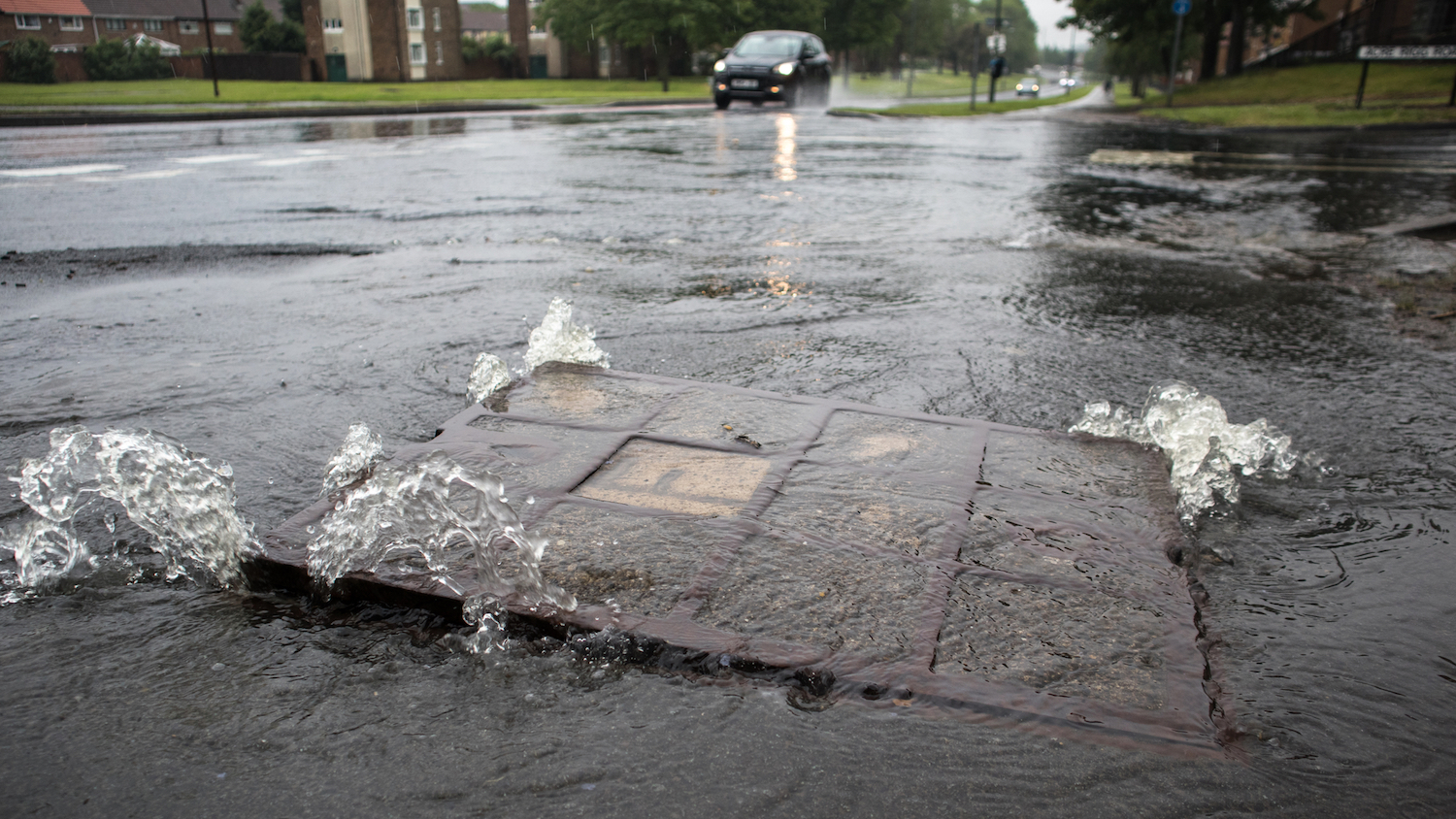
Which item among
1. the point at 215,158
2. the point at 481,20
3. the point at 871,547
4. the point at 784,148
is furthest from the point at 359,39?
the point at 871,547

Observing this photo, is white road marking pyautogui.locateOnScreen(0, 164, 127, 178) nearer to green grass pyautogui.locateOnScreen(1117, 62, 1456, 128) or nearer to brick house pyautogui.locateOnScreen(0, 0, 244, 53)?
green grass pyautogui.locateOnScreen(1117, 62, 1456, 128)

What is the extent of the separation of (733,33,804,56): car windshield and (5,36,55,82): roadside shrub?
110ft

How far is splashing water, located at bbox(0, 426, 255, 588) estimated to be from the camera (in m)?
1.93

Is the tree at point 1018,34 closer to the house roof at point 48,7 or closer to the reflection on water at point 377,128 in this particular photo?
the house roof at point 48,7

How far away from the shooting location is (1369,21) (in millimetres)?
36062

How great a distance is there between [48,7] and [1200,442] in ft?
257

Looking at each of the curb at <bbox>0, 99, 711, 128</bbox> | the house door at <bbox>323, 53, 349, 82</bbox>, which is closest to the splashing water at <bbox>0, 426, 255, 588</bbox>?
the curb at <bbox>0, 99, 711, 128</bbox>

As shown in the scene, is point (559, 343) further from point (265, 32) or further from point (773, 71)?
point (265, 32)

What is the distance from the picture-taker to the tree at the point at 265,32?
5519 cm

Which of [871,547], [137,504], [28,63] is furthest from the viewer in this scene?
[28,63]

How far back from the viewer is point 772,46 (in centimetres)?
2325

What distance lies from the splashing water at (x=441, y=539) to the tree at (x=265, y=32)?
63.2m

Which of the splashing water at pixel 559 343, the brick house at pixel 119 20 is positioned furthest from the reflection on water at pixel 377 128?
the brick house at pixel 119 20

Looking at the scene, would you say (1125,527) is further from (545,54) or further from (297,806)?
(545,54)
